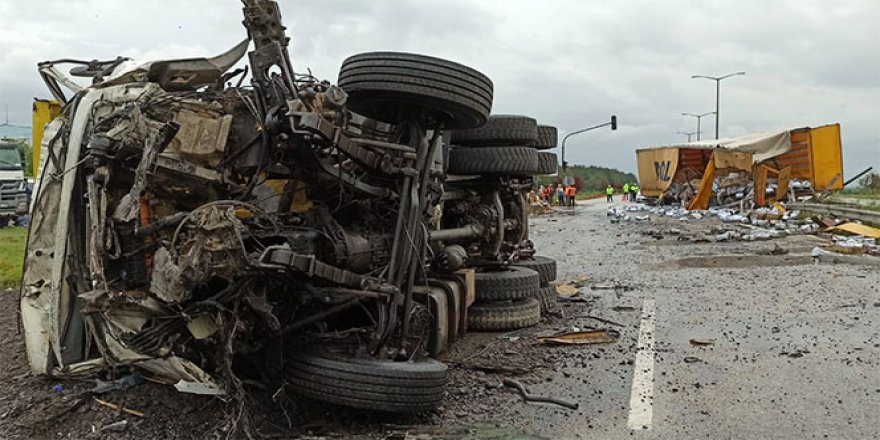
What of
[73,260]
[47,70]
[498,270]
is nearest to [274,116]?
[73,260]

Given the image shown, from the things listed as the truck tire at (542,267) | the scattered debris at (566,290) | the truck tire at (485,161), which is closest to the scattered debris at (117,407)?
the truck tire at (485,161)

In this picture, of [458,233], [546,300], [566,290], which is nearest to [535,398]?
[458,233]

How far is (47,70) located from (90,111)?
100 centimetres

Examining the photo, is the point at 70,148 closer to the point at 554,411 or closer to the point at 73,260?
the point at 73,260

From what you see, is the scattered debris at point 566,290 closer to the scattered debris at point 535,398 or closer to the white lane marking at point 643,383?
the white lane marking at point 643,383

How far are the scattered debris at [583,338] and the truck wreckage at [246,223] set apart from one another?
177 centimetres

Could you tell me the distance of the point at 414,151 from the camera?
14.0 ft

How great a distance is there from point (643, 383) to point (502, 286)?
77.0 inches

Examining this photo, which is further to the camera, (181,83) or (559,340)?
(559,340)

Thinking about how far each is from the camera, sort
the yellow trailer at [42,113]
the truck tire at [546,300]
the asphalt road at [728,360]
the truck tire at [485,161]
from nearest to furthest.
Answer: the asphalt road at [728,360], the yellow trailer at [42,113], the truck tire at [485,161], the truck tire at [546,300]

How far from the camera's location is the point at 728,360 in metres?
5.06

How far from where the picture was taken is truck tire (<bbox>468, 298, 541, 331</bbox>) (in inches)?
245

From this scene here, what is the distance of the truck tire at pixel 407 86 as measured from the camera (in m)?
4.14

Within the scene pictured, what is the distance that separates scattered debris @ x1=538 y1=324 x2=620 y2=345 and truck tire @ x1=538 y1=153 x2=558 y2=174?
194 centimetres
